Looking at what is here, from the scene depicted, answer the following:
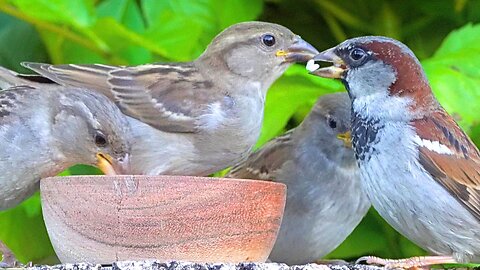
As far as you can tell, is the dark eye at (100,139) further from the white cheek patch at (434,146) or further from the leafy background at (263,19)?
→ the white cheek patch at (434,146)

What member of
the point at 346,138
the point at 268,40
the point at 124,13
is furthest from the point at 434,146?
the point at 124,13

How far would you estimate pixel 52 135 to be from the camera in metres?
2.46

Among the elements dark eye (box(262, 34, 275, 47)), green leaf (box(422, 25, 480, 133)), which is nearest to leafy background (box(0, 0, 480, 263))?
green leaf (box(422, 25, 480, 133))

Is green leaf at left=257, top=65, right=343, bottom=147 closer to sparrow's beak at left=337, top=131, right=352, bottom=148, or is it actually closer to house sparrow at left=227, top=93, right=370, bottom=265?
house sparrow at left=227, top=93, right=370, bottom=265

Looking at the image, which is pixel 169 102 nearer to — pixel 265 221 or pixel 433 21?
pixel 265 221

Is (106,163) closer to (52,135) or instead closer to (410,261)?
(52,135)

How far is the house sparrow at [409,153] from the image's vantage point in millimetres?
1997

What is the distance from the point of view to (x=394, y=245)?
3.17 metres

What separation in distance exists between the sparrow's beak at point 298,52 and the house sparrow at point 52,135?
1.69ft

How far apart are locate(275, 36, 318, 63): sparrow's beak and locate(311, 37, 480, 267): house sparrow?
13.9 inches

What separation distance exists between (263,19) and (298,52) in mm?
897

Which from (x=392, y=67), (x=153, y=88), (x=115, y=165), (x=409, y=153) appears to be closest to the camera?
(x=409, y=153)

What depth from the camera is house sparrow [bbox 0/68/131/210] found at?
2322 mm

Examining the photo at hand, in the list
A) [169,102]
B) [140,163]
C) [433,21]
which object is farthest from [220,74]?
[433,21]
